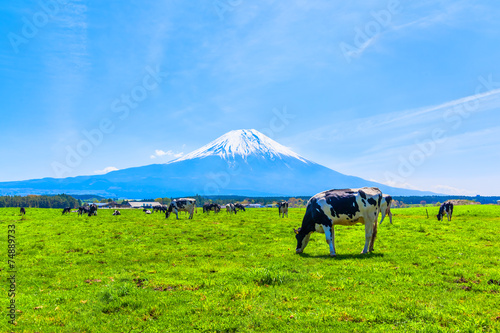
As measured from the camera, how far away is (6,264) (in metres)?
12.7

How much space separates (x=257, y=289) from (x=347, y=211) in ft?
21.5

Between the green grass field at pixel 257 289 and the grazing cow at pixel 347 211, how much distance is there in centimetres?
109

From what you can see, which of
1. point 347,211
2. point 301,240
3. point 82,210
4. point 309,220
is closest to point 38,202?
point 82,210

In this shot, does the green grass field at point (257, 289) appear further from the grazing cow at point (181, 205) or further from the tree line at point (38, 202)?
the tree line at point (38, 202)

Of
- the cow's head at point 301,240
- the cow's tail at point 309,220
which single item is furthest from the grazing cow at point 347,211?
the cow's head at point 301,240

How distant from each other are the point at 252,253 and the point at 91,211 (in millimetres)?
42423

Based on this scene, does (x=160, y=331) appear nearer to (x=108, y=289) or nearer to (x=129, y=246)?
(x=108, y=289)

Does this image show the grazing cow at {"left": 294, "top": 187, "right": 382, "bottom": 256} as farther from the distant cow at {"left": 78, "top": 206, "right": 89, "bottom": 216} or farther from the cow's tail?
the distant cow at {"left": 78, "top": 206, "right": 89, "bottom": 216}

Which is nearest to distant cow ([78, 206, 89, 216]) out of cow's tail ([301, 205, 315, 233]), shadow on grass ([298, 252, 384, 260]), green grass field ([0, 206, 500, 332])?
green grass field ([0, 206, 500, 332])

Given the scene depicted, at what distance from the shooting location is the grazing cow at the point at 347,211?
→ 1308cm

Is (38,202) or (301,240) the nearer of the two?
(301,240)

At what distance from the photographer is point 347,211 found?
1314 centimetres

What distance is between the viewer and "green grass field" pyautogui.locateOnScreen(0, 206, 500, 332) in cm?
652

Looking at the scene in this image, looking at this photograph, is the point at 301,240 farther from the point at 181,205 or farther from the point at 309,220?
the point at 181,205
